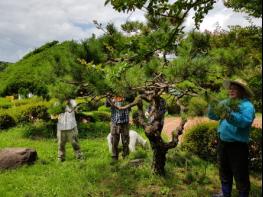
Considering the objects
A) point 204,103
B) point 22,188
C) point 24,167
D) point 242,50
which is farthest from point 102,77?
point 24,167

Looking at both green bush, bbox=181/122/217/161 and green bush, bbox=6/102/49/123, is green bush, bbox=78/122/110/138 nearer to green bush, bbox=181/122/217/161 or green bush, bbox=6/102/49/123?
green bush, bbox=6/102/49/123

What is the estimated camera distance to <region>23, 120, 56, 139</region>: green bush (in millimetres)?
14215

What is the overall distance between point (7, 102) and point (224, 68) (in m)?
13.9

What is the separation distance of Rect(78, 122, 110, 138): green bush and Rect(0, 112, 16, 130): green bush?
2.43 meters

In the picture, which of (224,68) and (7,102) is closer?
(224,68)

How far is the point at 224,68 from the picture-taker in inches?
258

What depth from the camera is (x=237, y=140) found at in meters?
6.15

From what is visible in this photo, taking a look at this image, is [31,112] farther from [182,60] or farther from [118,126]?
[182,60]

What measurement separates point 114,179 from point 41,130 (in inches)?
269

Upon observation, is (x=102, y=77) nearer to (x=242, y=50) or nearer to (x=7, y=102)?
(x=242, y=50)

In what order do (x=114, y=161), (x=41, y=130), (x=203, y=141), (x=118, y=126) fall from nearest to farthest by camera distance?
(x=114, y=161) < (x=118, y=126) < (x=203, y=141) < (x=41, y=130)

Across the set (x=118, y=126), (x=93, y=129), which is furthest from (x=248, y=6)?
(x=93, y=129)

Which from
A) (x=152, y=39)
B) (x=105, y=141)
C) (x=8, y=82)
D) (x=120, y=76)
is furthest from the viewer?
(x=8, y=82)

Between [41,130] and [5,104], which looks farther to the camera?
[5,104]
